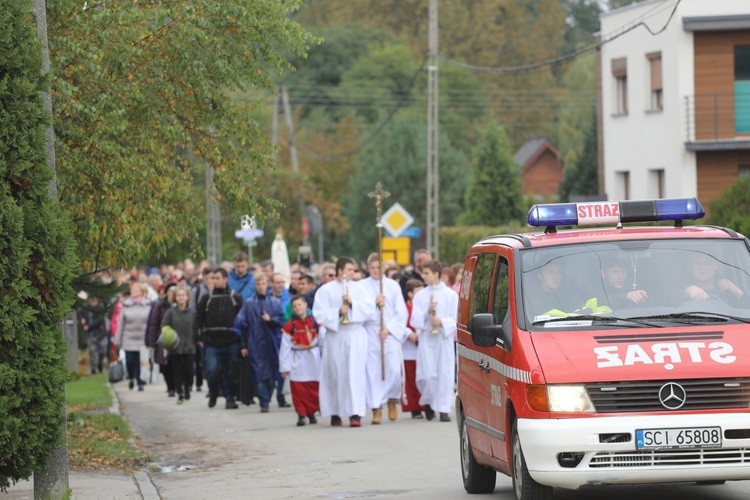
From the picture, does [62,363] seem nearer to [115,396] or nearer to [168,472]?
[168,472]

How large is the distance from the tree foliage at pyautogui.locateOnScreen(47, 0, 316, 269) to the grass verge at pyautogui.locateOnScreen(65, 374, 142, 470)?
6.38 feet

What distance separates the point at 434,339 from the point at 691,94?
68.2 ft

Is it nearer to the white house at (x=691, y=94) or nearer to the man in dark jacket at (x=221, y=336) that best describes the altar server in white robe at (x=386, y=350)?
the man in dark jacket at (x=221, y=336)

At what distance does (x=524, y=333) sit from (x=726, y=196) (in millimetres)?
18944

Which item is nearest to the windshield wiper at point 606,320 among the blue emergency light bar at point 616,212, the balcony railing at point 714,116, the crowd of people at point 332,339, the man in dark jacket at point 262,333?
the blue emergency light bar at point 616,212

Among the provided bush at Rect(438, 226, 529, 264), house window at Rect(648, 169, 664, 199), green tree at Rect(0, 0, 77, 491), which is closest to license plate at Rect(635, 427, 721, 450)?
green tree at Rect(0, 0, 77, 491)

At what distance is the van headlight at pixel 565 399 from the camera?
8.92 metres

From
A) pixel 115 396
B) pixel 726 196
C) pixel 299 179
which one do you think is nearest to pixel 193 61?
pixel 115 396

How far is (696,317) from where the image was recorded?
9.56 m

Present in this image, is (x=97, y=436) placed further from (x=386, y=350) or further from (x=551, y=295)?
(x=551, y=295)

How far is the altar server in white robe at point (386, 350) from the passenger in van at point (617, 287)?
28.9ft

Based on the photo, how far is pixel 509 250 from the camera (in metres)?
10.3

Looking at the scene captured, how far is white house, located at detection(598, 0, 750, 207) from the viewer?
37.4 meters

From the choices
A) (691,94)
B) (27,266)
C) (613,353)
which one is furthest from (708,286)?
(691,94)
